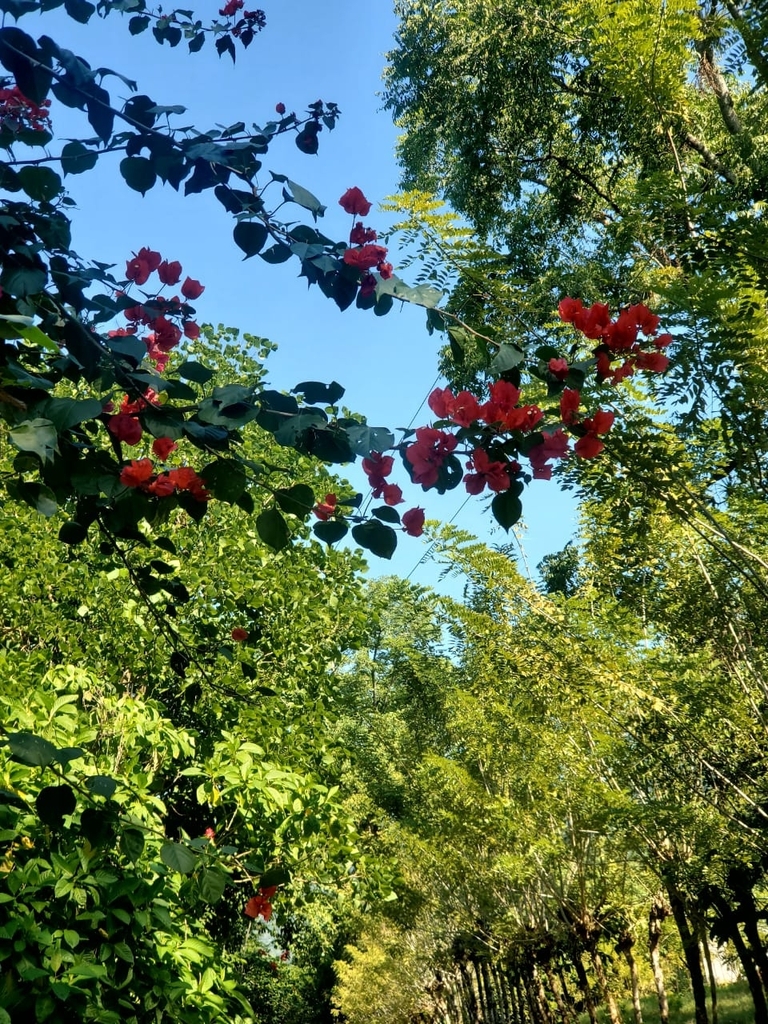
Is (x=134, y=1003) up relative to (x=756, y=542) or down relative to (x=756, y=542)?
down

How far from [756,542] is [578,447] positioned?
487cm

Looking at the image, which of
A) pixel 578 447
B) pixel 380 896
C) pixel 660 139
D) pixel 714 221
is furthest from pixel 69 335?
pixel 660 139

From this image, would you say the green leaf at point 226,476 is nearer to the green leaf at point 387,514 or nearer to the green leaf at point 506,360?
the green leaf at point 387,514

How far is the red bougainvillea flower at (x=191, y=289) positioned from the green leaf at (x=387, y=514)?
1007 millimetres

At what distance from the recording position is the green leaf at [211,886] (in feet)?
5.49

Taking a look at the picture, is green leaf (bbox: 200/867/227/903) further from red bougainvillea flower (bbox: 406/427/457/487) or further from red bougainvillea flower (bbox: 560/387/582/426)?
red bougainvillea flower (bbox: 560/387/582/426)

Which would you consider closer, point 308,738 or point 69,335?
point 69,335

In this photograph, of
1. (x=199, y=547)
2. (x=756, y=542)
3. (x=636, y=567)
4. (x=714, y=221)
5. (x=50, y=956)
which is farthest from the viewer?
(x=199, y=547)

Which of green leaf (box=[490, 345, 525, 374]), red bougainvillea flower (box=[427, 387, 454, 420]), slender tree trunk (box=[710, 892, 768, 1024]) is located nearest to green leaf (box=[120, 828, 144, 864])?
red bougainvillea flower (box=[427, 387, 454, 420])

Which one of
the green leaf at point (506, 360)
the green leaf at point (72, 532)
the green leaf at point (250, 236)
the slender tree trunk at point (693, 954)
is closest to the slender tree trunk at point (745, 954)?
the slender tree trunk at point (693, 954)

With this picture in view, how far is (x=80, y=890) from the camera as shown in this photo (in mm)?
2619

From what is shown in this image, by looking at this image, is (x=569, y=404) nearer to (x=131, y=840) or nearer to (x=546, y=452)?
(x=546, y=452)

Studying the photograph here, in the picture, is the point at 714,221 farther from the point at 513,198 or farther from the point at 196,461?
the point at 513,198

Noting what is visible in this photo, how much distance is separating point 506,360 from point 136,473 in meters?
0.75
